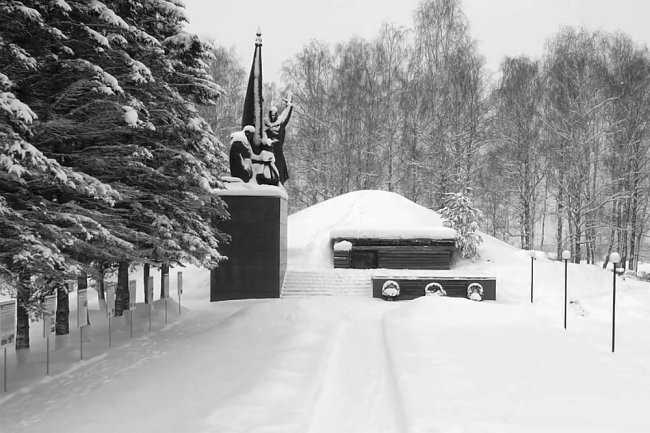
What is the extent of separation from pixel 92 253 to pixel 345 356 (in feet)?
14.7

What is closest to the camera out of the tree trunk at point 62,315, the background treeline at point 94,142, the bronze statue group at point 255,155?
the background treeline at point 94,142

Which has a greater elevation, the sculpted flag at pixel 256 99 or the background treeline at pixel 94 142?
the sculpted flag at pixel 256 99

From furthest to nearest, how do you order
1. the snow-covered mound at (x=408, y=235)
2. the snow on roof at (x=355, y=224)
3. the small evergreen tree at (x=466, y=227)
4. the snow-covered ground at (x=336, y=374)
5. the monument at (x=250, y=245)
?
the small evergreen tree at (x=466, y=227), the snow on roof at (x=355, y=224), the snow-covered mound at (x=408, y=235), the monument at (x=250, y=245), the snow-covered ground at (x=336, y=374)

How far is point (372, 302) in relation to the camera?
53.4ft

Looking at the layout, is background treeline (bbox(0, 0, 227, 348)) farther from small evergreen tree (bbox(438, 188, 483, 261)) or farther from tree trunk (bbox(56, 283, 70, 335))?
small evergreen tree (bbox(438, 188, 483, 261))

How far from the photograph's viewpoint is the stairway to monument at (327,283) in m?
17.8

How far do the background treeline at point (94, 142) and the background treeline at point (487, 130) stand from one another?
54.7 ft

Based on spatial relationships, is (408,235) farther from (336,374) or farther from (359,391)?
(359,391)

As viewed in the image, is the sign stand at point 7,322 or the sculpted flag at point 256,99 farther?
the sculpted flag at point 256,99

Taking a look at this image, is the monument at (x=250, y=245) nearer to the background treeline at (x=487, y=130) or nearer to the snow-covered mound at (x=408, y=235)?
the snow-covered mound at (x=408, y=235)

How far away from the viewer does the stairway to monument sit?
17.8m

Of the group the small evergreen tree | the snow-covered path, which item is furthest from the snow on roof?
the snow-covered path

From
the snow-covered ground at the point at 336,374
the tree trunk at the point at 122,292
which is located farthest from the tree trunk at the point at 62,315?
the tree trunk at the point at 122,292

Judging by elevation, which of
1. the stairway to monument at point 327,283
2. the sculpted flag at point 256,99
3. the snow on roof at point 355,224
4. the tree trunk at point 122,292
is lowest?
the stairway to monument at point 327,283
